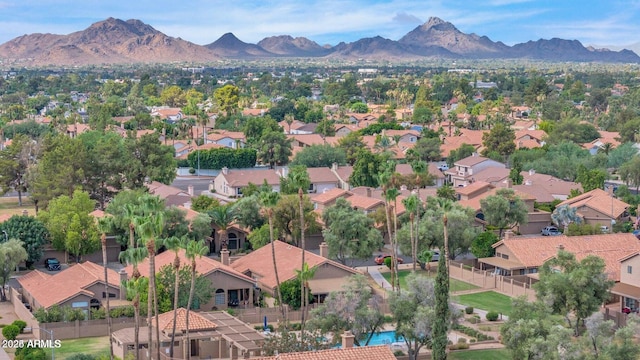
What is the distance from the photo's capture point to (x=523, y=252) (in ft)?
213

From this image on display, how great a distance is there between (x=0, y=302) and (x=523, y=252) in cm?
3040

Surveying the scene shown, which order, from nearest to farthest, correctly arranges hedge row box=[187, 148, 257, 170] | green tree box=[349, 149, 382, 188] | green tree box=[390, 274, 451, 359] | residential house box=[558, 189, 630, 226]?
green tree box=[390, 274, 451, 359], residential house box=[558, 189, 630, 226], green tree box=[349, 149, 382, 188], hedge row box=[187, 148, 257, 170]

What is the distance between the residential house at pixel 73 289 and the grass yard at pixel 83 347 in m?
3.32

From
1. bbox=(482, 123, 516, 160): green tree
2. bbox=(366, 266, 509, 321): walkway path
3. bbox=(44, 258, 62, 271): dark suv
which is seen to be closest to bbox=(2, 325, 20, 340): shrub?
bbox=(44, 258, 62, 271): dark suv

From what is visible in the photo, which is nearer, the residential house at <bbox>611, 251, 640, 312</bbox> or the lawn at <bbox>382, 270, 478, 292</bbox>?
the residential house at <bbox>611, 251, 640, 312</bbox>

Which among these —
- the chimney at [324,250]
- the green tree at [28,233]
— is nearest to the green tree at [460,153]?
the chimney at [324,250]

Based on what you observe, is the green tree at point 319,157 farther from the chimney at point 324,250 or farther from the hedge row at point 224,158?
the chimney at point 324,250

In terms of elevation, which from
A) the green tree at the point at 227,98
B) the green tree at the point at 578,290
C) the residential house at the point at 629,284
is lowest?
the green tree at the point at 227,98

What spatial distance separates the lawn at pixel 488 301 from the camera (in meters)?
58.2

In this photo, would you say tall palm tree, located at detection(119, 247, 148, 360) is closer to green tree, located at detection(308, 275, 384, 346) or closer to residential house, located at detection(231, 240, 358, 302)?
green tree, located at detection(308, 275, 384, 346)

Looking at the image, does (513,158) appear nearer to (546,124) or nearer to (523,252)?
(546,124)

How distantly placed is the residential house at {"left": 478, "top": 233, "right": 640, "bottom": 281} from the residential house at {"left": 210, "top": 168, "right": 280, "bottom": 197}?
1331 inches

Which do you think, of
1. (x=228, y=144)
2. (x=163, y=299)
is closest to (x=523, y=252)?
(x=163, y=299)

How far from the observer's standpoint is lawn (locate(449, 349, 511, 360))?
48438mm
